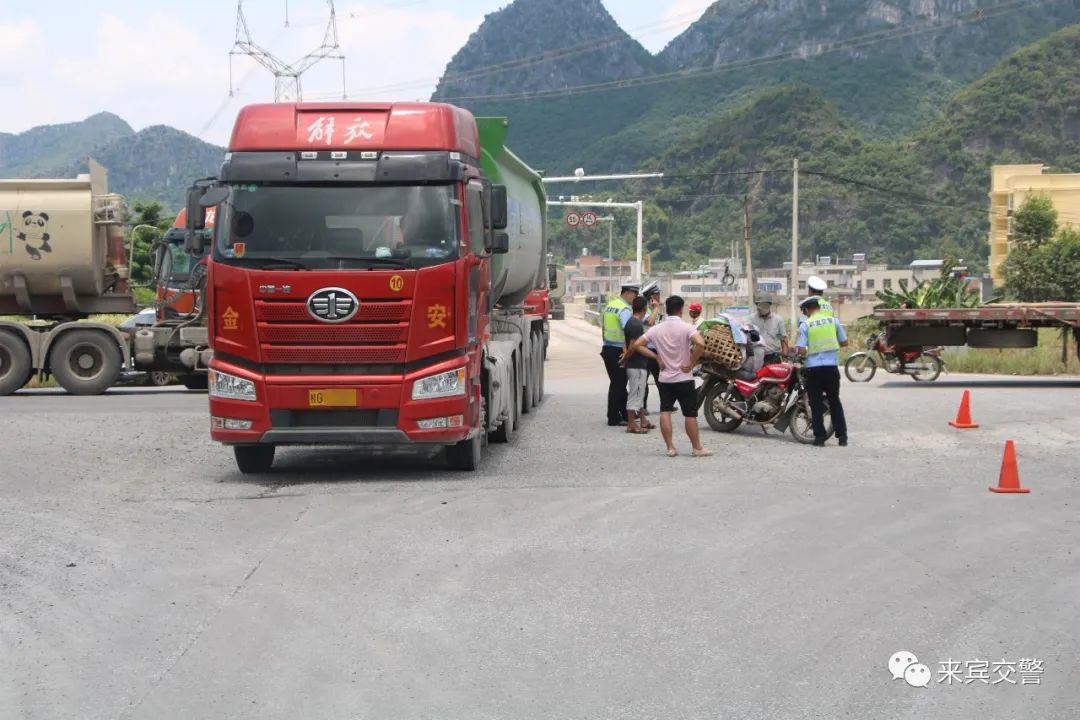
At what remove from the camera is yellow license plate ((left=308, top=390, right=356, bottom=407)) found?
12.0 m

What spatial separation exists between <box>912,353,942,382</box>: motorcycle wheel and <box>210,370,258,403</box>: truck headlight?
678 inches

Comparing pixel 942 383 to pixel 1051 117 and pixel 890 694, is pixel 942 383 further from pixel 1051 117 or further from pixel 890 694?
pixel 1051 117

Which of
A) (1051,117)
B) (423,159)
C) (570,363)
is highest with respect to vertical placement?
(1051,117)

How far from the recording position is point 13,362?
23094mm

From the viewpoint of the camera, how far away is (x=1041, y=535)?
9609 millimetres

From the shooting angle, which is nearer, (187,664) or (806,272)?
(187,664)

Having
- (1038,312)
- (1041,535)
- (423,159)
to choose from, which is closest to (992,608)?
(1041,535)

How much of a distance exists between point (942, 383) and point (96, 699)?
22512 mm

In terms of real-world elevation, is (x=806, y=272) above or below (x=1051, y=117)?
below

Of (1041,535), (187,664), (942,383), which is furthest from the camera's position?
(942,383)

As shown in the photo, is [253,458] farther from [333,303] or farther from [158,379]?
[158,379]

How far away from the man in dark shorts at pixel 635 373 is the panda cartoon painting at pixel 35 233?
11.4m

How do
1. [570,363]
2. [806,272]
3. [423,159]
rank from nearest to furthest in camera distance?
[423,159] → [570,363] → [806,272]

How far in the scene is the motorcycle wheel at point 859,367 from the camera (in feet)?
91.0
